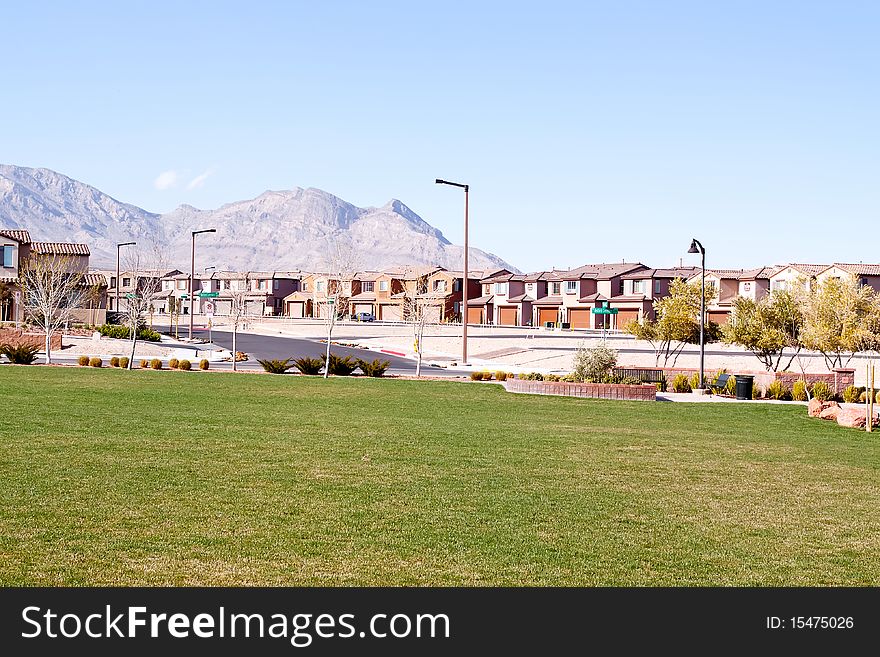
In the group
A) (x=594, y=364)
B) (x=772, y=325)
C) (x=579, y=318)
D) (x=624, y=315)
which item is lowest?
(x=594, y=364)

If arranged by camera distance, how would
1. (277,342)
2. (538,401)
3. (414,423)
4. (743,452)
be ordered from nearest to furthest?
(743,452) < (414,423) < (538,401) < (277,342)

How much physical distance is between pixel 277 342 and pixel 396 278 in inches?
2475

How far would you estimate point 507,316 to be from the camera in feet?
378

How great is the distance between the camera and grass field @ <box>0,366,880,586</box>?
884 cm

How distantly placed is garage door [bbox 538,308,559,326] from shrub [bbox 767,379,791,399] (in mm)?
77563

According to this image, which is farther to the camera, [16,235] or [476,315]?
[476,315]

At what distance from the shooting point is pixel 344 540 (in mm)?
9773

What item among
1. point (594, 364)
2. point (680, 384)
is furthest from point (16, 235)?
point (680, 384)

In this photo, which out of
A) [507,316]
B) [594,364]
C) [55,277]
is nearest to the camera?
[594,364]

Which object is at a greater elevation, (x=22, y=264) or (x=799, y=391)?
Answer: (x=22, y=264)

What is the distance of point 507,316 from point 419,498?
103370mm

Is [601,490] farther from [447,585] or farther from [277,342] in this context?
[277,342]

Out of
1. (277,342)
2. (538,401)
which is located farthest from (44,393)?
(277,342)

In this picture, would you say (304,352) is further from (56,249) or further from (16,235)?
(16,235)
